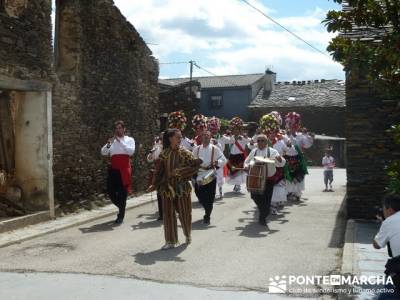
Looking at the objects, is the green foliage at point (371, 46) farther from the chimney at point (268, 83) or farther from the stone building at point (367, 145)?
the chimney at point (268, 83)

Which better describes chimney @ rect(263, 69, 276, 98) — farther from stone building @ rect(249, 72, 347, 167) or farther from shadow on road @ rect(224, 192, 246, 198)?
shadow on road @ rect(224, 192, 246, 198)

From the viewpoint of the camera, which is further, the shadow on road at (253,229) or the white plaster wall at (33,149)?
the white plaster wall at (33,149)

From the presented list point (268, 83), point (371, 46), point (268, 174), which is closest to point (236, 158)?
point (268, 174)

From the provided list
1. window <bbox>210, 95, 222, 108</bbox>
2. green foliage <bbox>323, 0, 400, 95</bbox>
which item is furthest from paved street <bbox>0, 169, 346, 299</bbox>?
window <bbox>210, 95, 222, 108</bbox>

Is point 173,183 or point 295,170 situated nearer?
point 173,183

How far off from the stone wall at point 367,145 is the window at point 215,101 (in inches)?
1334

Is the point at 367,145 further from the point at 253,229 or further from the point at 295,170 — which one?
the point at 295,170

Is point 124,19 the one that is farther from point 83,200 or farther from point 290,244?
point 290,244

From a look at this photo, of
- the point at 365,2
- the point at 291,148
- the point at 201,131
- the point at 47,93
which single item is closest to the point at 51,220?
the point at 47,93

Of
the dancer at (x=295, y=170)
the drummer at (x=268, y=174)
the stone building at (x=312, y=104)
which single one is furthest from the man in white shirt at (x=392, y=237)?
the stone building at (x=312, y=104)

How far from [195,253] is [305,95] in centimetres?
3612

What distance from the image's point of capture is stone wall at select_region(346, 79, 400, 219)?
9.53 metres

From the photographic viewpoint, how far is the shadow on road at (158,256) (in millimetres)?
6926

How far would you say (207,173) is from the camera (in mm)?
9969
